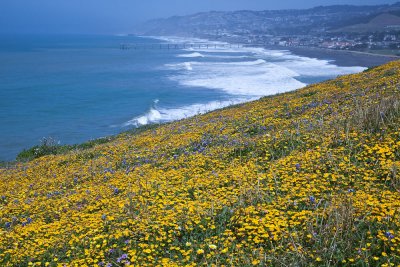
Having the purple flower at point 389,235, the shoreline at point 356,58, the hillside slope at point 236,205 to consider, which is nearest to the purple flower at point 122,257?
the hillside slope at point 236,205

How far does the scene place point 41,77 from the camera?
82.6 m

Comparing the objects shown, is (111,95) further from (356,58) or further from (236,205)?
(356,58)

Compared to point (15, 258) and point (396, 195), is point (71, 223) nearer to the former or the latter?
point (15, 258)

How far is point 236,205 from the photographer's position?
A: 275 inches

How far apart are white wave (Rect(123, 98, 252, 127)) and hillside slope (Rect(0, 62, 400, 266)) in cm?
3364

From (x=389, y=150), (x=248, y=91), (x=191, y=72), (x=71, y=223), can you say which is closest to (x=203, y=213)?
(x=71, y=223)

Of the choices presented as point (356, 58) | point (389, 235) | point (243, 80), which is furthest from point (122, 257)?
point (356, 58)

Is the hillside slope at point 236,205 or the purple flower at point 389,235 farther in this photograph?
the hillside slope at point 236,205

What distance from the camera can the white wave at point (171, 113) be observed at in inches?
1772

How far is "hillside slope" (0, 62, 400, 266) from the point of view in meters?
5.71

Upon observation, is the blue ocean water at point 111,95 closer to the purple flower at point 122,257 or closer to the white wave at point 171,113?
the white wave at point 171,113

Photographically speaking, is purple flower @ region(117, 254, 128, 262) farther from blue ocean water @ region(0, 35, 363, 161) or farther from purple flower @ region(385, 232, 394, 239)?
blue ocean water @ region(0, 35, 363, 161)

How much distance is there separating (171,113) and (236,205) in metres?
42.0

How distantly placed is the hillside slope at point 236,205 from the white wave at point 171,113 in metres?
33.6
